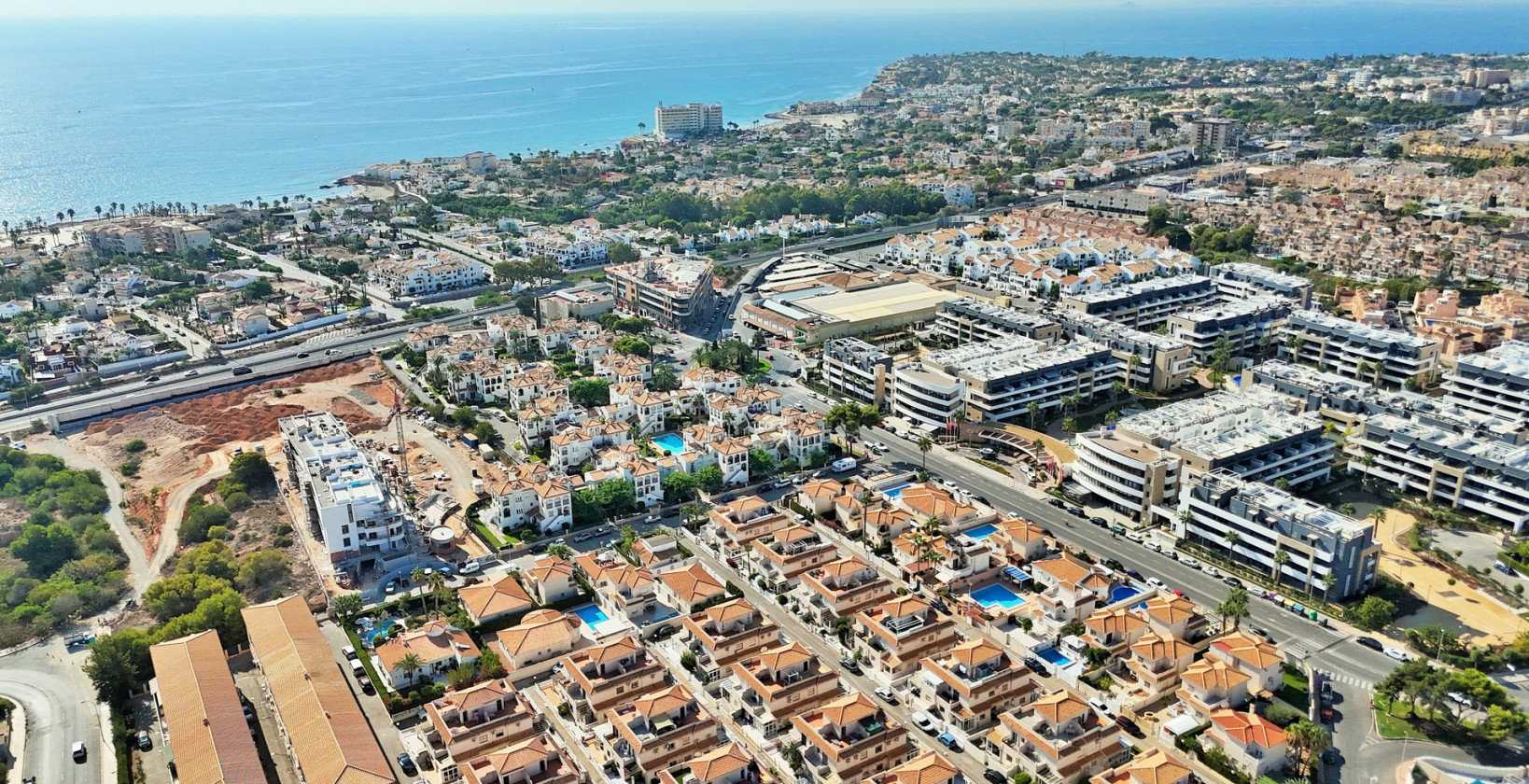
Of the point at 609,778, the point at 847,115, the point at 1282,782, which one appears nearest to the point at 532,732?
the point at 609,778

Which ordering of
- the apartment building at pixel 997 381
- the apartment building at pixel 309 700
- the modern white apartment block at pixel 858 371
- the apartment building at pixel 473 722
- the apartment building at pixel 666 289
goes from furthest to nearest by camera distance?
the apartment building at pixel 666 289
the modern white apartment block at pixel 858 371
the apartment building at pixel 997 381
the apartment building at pixel 473 722
the apartment building at pixel 309 700

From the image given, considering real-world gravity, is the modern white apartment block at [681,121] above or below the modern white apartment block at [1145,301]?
above

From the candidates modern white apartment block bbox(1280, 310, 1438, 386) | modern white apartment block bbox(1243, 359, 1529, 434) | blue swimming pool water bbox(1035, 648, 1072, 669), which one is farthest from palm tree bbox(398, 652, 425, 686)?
modern white apartment block bbox(1280, 310, 1438, 386)

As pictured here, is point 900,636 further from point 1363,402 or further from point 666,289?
point 666,289

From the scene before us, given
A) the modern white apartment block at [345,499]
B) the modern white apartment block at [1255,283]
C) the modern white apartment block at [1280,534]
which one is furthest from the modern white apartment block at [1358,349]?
the modern white apartment block at [345,499]

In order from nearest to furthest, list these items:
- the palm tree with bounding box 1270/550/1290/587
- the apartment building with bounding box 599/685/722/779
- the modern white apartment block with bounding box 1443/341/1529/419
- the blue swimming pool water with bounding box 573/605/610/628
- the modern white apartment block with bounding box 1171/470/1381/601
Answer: the apartment building with bounding box 599/685/722/779 < the modern white apartment block with bounding box 1171/470/1381/601 < the blue swimming pool water with bounding box 573/605/610/628 < the palm tree with bounding box 1270/550/1290/587 < the modern white apartment block with bounding box 1443/341/1529/419

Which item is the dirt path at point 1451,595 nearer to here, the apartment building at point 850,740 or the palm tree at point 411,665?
the apartment building at point 850,740

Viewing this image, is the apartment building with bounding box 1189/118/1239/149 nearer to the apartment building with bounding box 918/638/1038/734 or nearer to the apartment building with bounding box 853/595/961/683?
the apartment building with bounding box 853/595/961/683
